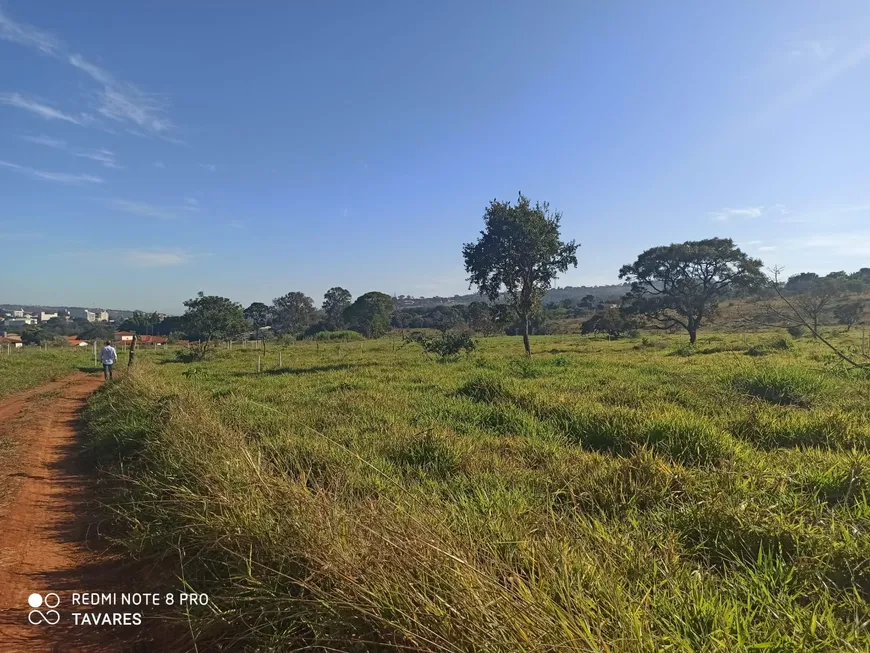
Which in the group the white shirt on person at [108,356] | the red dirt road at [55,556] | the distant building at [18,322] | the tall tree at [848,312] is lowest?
the red dirt road at [55,556]

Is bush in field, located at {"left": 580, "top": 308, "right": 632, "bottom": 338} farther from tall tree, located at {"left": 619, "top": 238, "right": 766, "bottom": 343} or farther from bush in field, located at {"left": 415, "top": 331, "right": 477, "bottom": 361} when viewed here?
bush in field, located at {"left": 415, "top": 331, "right": 477, "bottom": 361}

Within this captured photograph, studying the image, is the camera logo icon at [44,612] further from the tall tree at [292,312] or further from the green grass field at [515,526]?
the tall tree at [292,312]

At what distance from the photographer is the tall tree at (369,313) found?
68.5m

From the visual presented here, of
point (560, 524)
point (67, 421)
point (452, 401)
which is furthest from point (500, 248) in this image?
point (560, 524)

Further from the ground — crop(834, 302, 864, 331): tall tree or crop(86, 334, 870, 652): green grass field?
crop(834, 302, 864, 331): tall tree

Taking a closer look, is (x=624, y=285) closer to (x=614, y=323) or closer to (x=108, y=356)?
(x=614, y=323)

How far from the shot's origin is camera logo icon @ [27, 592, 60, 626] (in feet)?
10.0

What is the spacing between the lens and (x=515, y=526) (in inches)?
121

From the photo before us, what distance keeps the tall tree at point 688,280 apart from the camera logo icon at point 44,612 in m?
36.7

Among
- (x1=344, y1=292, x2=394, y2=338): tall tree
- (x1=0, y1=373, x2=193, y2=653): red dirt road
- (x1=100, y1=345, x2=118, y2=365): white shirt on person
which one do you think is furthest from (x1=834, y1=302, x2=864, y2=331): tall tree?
(x1=344, y1=292, x2=394, y2=338): tall tree

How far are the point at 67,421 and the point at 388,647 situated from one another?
34.4ft

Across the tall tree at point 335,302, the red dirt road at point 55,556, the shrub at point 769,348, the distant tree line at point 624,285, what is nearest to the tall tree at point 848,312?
the distant tree line at point 624,285

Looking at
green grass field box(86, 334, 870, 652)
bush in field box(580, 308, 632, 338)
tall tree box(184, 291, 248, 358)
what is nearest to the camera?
green grass field box(86, 334, 870, 652)

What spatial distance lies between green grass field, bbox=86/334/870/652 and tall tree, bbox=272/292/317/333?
79.5 meters
